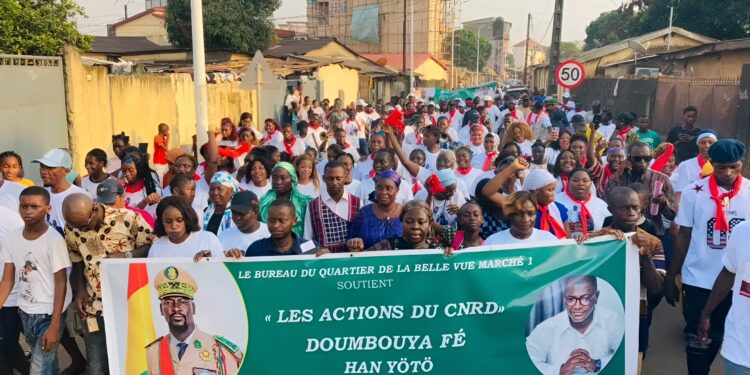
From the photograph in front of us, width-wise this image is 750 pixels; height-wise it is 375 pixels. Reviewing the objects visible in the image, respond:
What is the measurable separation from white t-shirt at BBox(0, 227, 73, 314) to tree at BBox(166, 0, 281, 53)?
28119mm

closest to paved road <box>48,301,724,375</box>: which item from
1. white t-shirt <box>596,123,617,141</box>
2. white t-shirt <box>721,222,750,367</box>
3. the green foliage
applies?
white t-shirt <box>721,222,750,367</box>

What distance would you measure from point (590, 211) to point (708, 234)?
963mm

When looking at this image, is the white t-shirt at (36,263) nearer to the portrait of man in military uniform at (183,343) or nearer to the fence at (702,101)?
the portrait of man in military uniform at (183,343)

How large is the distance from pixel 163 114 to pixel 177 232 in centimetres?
1189

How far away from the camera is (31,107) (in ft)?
33.5

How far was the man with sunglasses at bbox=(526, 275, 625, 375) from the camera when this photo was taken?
4.12 metres

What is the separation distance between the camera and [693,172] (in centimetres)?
689

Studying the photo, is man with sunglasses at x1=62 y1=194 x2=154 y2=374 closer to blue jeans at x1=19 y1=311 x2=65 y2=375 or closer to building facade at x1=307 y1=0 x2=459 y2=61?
blue jeans at x1=19 y1=311 x2=65 y2=375

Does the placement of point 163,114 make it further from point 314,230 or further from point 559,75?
point 314,230

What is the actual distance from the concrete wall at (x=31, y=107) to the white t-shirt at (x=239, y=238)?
19.8 ft

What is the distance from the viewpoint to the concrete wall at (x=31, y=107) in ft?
31.3

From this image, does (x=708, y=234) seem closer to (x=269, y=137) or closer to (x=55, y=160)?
(x=55, y=160)

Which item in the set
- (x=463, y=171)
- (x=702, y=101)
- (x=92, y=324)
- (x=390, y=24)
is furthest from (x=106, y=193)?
(x=390, y=24)

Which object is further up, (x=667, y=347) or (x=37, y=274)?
(x=37, y=274)
